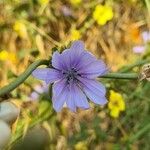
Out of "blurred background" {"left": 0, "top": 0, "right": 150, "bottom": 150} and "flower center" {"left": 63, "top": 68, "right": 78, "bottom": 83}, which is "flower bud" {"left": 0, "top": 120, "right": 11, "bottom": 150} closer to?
"flower center" {"left": 63, "top": 68, "right": 78, "bottom": 83}

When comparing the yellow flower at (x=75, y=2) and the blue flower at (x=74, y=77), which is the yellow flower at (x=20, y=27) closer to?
the yellow flower at (x=75, y=2)

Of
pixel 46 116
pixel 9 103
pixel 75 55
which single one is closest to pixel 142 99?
pixel 46 116

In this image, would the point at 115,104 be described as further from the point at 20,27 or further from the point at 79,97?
the point at 79,97

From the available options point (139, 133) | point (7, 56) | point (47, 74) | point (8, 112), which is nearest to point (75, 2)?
point (7, 56)

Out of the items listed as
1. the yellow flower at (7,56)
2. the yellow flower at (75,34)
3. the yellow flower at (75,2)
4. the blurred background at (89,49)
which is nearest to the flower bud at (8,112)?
the blurred background at (89,49)

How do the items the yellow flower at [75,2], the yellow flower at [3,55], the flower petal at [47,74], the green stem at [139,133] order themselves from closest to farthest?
the flower petal at [47,74], the green stem at [139,133], the yellow flower at [3,55], the yellow flower at [75,2]

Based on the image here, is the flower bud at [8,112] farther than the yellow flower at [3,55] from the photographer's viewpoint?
No

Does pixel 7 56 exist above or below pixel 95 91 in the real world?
above
